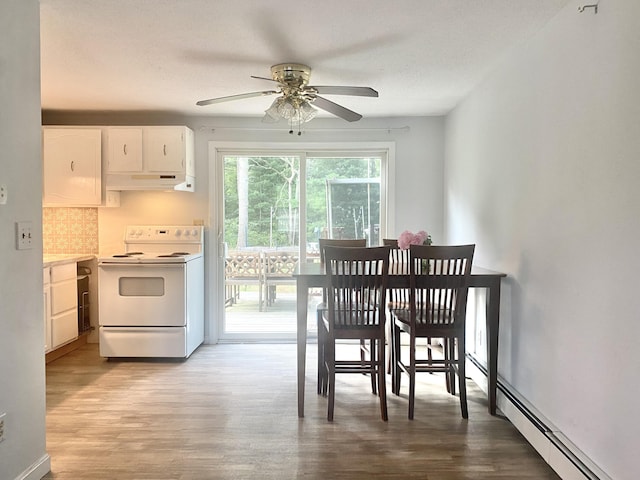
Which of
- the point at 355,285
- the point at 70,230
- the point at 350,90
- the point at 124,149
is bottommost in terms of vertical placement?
the point at 355,285

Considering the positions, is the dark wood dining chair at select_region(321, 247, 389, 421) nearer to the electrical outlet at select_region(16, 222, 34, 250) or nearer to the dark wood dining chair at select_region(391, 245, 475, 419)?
the dark wood dining chair at select_region(391, 245, 475, 419)

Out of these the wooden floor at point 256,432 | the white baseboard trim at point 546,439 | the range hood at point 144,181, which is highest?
the range hood at point 144,181

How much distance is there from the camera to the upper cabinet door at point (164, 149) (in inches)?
162

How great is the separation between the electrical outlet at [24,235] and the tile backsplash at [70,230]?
8.36 ft

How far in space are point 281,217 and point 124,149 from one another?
5.31 ft

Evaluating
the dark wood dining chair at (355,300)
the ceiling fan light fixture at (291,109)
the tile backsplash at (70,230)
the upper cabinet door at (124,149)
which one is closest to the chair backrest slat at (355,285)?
the dark wood dining chair at (355,300)

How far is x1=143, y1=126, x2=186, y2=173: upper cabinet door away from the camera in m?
4.11

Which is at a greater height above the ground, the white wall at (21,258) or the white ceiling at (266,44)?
the white ceiling at (266,44)

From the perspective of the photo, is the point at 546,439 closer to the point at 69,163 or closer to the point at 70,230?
the point at 69,163

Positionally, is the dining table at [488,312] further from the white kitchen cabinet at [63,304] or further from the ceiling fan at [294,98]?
the white kitchen cabinet at [63,304]

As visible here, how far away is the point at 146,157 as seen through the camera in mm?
4117

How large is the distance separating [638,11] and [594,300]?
3.72 feet

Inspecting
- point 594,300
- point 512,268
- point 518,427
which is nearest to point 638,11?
point 594,300

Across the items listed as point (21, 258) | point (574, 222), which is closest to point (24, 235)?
point (21, 258)
